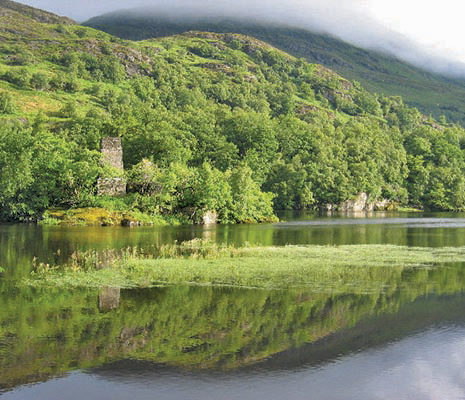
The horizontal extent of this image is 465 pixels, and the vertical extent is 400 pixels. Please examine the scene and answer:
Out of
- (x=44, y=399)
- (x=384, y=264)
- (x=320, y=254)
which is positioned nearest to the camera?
(x=44, y=399)

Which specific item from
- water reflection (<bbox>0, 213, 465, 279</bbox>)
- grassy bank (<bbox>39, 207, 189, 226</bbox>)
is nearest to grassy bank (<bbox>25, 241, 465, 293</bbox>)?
water reflection (<bbox>0, 213, 465, 279</bbox>)

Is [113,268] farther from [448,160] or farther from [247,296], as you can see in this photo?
[448,160]

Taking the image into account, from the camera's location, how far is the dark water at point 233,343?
16.4 meters

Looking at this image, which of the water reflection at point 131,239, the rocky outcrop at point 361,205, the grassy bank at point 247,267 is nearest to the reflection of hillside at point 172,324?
the grassy bank at point 247,267

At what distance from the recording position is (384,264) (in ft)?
125

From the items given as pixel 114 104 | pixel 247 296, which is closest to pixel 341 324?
pixel 247 296

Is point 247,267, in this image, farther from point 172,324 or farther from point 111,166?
point 111,166

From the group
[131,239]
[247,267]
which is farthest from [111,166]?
[247,267]

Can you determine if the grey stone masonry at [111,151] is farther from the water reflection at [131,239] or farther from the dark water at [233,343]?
the dark water at [233,343]

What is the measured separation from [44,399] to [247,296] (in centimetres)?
1309

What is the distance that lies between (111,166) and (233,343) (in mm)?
63208

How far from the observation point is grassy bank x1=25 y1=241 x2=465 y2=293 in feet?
99.1

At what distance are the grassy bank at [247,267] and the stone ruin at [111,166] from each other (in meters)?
34.3

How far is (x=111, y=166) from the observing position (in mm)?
80438
